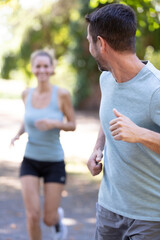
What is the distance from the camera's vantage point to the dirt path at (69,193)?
6035 mm

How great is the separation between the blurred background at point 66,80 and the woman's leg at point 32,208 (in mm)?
1310

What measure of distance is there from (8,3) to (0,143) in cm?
712

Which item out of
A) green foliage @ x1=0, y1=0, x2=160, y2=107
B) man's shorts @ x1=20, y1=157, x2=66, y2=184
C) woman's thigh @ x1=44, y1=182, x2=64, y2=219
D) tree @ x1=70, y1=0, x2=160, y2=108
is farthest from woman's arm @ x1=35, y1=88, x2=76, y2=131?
tree @ x1=70, y1=0, x2=160, y2=108

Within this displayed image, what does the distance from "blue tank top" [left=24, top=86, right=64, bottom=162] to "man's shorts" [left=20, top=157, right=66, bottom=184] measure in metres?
0.05

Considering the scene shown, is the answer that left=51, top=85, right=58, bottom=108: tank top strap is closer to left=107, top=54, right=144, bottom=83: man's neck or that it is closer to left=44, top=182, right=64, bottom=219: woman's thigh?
left=44, top=182, right=64, bottom=219: woman's thigh

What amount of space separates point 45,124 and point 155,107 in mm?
2379

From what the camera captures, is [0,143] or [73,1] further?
[73,1]

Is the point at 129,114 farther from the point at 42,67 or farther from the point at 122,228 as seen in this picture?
the point at 42,67

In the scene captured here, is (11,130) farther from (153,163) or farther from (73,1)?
(153,163)

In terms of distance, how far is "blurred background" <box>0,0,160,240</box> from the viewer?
6.49 metres

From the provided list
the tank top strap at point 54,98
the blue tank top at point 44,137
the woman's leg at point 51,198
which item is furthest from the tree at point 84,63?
the woman's leg at point 51,198

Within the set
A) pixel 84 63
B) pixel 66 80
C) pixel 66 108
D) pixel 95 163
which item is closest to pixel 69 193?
pixel 66 108

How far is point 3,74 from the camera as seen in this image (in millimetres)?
41719

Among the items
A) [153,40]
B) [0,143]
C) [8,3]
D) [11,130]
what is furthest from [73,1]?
[8,3]
